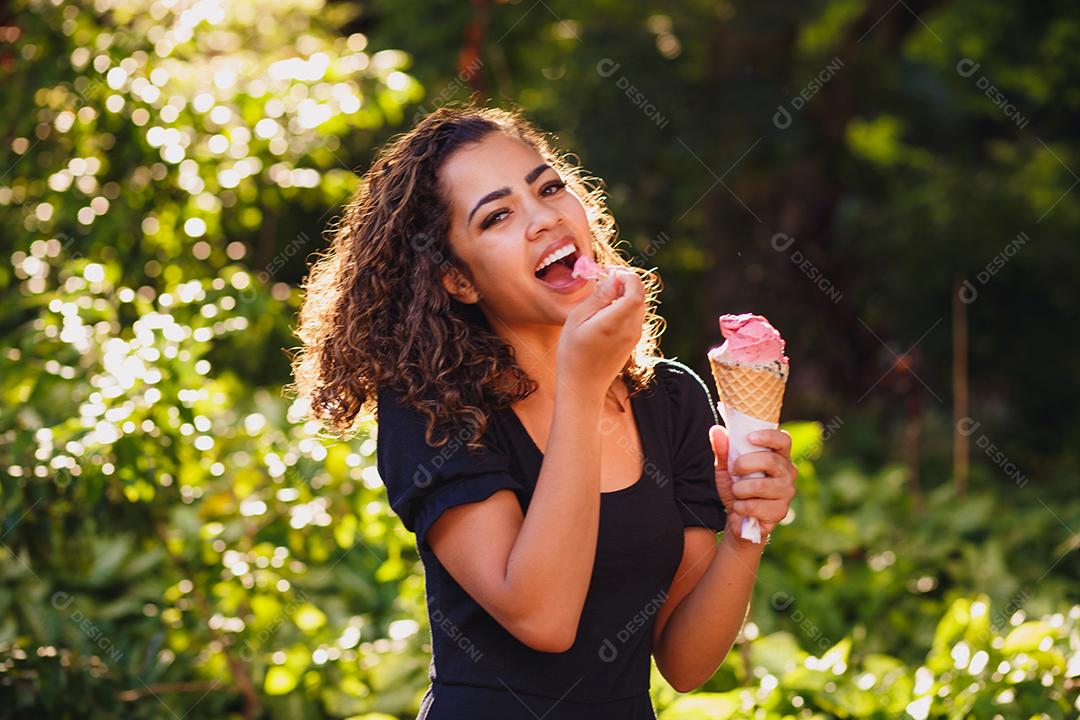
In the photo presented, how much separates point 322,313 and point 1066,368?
23.8 feet

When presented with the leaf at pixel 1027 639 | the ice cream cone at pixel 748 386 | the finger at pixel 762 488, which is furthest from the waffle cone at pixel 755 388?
the leaf at pixel 1027 639

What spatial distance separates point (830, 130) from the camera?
8867 mm

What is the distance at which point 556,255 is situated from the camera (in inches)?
76.2

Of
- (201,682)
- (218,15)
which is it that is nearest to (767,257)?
(218,15)

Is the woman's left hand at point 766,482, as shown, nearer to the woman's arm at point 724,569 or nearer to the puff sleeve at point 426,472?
the woman's arm at point 724,569

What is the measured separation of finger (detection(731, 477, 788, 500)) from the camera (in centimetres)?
194

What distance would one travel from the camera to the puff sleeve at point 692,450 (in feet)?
6.91

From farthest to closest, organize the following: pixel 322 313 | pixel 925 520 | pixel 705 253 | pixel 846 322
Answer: pixel 846 322 < pixel 705 253 < pixel 925 520 < pixel 322 313

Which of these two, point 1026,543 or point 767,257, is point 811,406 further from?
point 1026,543

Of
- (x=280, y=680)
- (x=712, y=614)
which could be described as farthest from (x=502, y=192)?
(x=280, y=680)

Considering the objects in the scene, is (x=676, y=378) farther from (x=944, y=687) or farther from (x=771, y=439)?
(x=944, y=687)

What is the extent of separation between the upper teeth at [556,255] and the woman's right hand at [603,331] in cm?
15

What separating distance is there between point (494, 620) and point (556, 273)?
1.82ft

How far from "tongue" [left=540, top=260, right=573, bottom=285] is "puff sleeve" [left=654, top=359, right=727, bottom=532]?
0.37 meters
